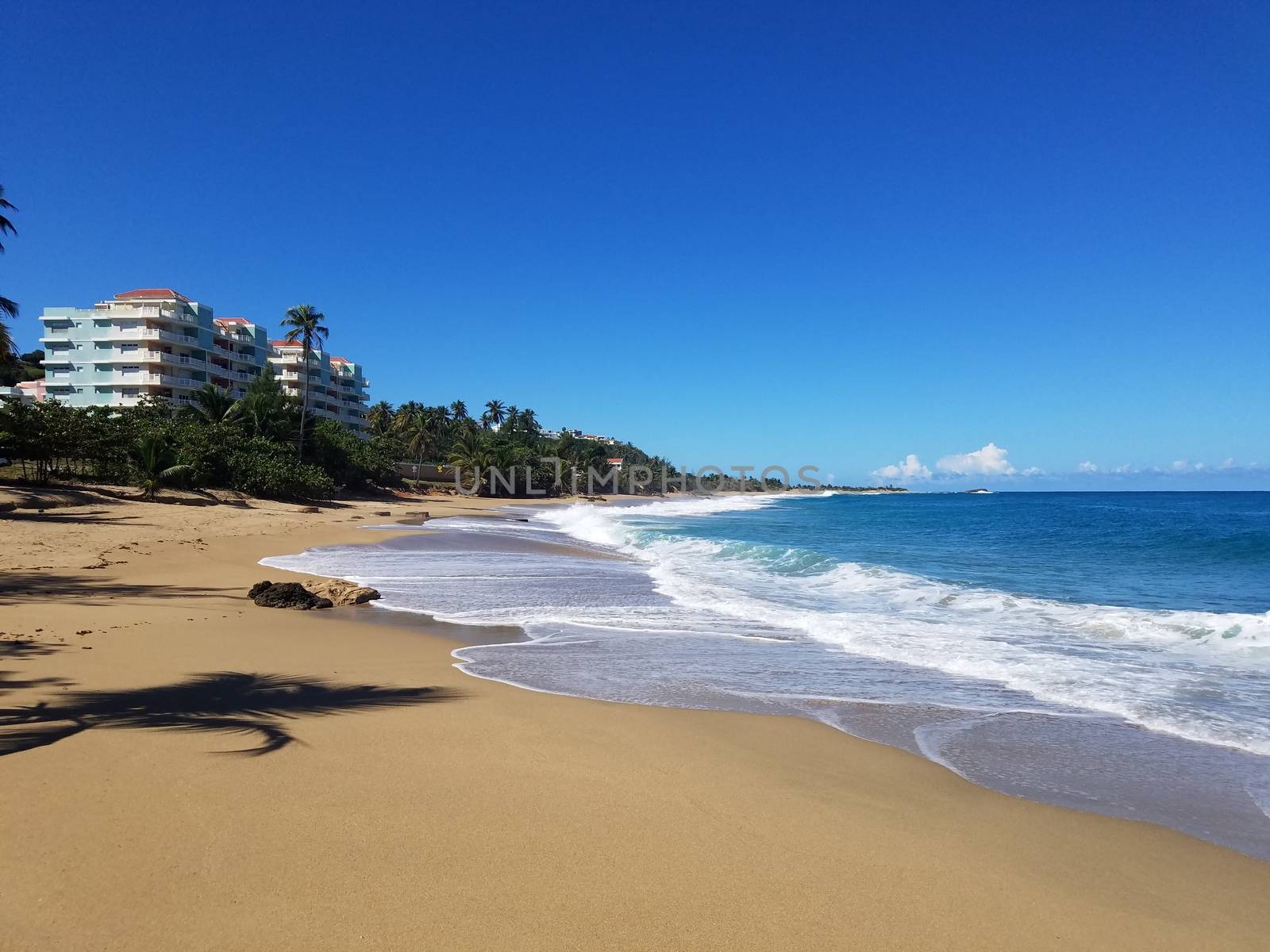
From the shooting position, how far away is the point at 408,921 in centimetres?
302

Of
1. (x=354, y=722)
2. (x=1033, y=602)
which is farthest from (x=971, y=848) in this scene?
(x=1033, y=602)

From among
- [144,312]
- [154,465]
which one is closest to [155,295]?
[144,312]

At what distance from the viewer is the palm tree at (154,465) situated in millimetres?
29625

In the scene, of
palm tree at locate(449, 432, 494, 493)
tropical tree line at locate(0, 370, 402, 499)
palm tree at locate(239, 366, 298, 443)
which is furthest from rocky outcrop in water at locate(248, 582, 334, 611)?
palm tree at locate(449, 432, 494, 493)

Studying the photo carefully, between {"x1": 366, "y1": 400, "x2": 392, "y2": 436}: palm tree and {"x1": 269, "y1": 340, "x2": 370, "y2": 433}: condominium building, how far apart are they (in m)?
1.19

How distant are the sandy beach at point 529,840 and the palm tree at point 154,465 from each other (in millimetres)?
27033

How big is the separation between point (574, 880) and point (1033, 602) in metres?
13.1

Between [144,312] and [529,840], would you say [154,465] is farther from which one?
[144,312]

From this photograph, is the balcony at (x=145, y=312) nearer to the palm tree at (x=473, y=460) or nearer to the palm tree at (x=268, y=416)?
the palm tree at (x=268, y=416)

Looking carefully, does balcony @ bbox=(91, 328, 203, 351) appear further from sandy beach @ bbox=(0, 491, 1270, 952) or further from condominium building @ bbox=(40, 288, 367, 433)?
sandy beach @ bbox=(0, 491, 1270, 952)

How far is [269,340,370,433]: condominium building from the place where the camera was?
81.8 m

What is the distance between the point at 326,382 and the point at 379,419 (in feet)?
34.5

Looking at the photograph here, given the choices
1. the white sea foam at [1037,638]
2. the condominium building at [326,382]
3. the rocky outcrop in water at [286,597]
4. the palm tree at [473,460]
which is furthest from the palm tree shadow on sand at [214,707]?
the condominium building at [326,382]

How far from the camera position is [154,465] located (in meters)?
30.5
